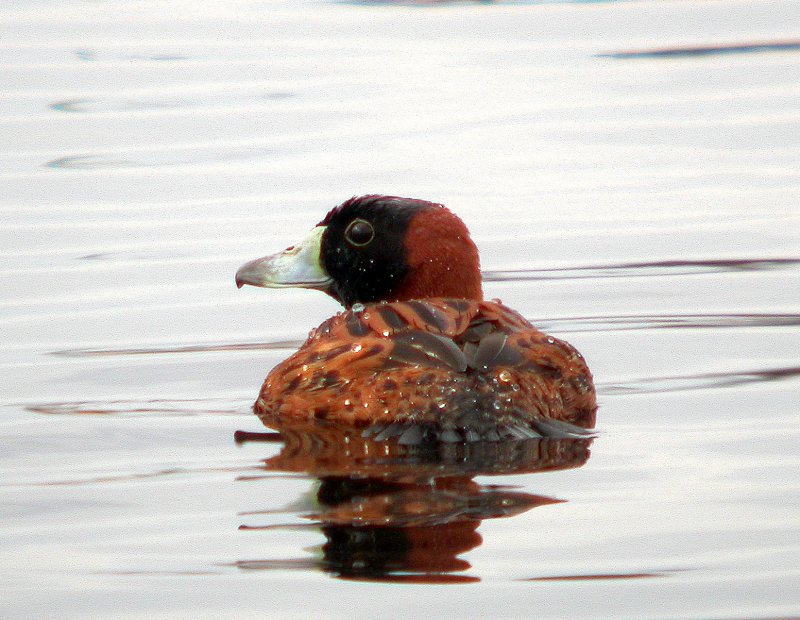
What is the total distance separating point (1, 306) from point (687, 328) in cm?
374

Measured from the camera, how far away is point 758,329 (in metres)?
10.2

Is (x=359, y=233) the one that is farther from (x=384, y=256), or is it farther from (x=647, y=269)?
(x=647, y=269)

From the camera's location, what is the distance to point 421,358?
7.65 metres

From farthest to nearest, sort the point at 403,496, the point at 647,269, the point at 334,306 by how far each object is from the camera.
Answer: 1. the point at 647,269
2. the point at 334,306
3. the point at 403,496

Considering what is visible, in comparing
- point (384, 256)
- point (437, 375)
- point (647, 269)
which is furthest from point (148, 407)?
point (647, 269)

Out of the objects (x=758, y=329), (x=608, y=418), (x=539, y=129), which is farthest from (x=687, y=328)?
(x=539, y=129)

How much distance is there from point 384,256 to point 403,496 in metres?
2.13

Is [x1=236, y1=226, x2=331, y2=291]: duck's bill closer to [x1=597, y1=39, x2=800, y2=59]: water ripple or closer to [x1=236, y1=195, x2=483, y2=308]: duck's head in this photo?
[x1=236, y1=195, x2=483, y2=308]: duck's head

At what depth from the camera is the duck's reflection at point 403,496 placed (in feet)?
20.5

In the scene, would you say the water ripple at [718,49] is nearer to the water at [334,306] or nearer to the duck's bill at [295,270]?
the water at [334,306]

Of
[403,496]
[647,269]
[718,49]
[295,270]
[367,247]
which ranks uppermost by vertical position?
[718,49]

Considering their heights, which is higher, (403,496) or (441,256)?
(441,256)

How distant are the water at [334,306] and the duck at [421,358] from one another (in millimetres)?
199

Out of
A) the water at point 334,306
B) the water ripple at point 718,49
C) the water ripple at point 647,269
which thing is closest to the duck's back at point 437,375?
the water at point 334,306
